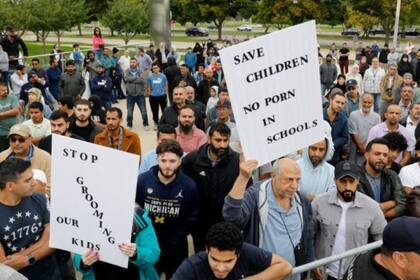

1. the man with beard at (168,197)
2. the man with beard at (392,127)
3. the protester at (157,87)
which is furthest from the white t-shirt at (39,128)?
the protester at (157,87)

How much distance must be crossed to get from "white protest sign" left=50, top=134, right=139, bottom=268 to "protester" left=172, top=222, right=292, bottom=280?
56cm

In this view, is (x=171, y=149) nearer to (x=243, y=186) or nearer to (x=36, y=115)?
(x=243, y=186)

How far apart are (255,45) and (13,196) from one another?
201cm

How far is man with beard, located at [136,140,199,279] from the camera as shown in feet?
14.4

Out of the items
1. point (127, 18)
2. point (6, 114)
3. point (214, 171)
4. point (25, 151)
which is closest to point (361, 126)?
point (214, 171)

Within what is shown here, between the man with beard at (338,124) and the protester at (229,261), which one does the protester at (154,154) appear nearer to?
the protester at (229,261)

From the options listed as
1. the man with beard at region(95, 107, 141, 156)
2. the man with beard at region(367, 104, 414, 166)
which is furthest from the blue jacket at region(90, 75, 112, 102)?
the man with beard at region(367, 104, 414, 166)

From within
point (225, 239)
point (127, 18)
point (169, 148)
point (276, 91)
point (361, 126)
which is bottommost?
point (127, 18)

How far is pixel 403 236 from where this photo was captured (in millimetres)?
2746

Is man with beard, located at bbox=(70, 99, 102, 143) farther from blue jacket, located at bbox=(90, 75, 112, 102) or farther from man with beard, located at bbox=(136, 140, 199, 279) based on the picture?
blue jacket, located at bbox=(90, 75, 112, 102)

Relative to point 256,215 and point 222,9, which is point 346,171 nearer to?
point 256,215

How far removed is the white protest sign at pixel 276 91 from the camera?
370cm

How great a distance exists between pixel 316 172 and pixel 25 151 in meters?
2.90

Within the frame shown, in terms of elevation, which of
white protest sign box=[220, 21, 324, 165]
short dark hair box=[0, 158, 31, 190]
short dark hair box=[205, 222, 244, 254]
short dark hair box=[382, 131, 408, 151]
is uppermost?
white protest sign box=[220, 21, 324, 165]
